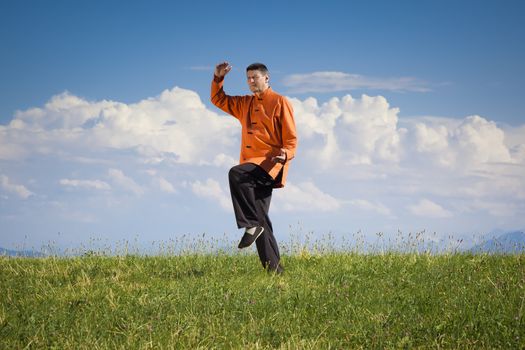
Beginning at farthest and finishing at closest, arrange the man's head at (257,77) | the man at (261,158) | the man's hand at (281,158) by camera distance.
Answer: the man's head at (257,77)
the man at (261,158)
the man's hand at (281,158)

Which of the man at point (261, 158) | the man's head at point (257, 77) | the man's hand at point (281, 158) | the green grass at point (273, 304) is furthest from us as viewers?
the man's head at point (257, 77)

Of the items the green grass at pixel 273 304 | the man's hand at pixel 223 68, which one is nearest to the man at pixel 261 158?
the man's hand at pixel 223 68

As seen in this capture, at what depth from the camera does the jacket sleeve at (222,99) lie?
8758 millimetres

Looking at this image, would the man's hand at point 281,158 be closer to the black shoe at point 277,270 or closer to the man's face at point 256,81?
A: the man's face at point 256,81

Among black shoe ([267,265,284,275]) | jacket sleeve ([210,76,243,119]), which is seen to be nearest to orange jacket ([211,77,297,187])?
jacket sleeve ([210,76,243,119])

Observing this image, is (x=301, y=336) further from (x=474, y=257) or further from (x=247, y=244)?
(x=474, y=257)

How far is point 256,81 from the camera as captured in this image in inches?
329

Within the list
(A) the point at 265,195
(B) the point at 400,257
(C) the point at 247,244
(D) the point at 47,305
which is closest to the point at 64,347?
(D) the point at 47,305

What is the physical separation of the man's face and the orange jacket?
0.09m

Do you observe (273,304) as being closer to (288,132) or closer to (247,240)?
(247,240)

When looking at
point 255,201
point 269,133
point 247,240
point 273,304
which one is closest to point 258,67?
point 269,133

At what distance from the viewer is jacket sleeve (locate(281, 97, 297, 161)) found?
8.20 meters

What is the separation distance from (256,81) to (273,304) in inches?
131

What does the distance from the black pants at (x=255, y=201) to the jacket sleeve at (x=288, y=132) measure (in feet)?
1.48
